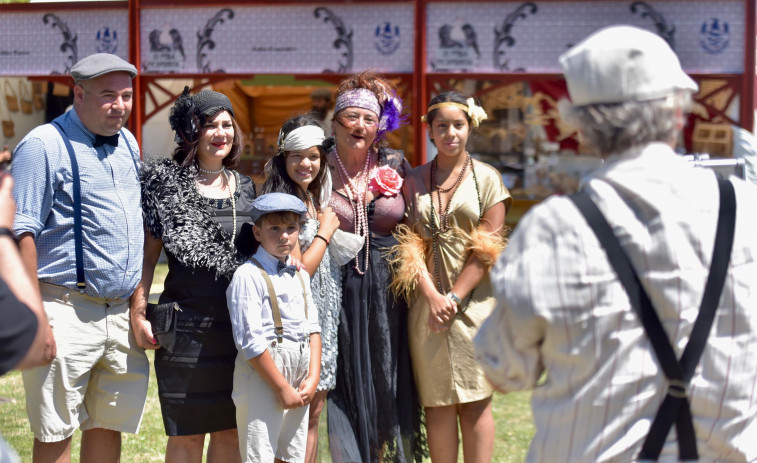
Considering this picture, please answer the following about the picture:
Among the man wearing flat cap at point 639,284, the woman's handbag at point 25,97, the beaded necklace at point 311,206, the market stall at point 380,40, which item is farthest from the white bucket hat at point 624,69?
the woman's handbag at point 25,97

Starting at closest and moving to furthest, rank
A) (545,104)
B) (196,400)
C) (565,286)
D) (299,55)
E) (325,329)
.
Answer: (565,286), (196,400), (325,329), (299,55), (545,104)

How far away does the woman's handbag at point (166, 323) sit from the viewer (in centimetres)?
351

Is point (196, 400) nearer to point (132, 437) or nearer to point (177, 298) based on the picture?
point (177, 298)

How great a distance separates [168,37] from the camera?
385 inches

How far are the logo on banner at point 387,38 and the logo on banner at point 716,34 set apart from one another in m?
3.14

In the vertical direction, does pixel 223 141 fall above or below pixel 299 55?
below

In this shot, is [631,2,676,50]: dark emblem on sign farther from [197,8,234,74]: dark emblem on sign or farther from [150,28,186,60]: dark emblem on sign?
[150,28,186,60]: dark emblem on sign

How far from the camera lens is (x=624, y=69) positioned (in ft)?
5.86

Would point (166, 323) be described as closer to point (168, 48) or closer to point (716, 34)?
point (168, 48)

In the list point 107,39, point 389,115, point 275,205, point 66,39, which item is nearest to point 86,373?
point 275,205

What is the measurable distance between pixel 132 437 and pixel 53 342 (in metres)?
1.94

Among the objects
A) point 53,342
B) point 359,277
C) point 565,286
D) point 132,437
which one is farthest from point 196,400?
point 565,286

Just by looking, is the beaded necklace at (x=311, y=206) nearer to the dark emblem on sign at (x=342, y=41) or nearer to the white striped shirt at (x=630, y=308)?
the white striped shirt at (x=630, y=308)

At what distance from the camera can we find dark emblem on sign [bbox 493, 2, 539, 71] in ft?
29.4
